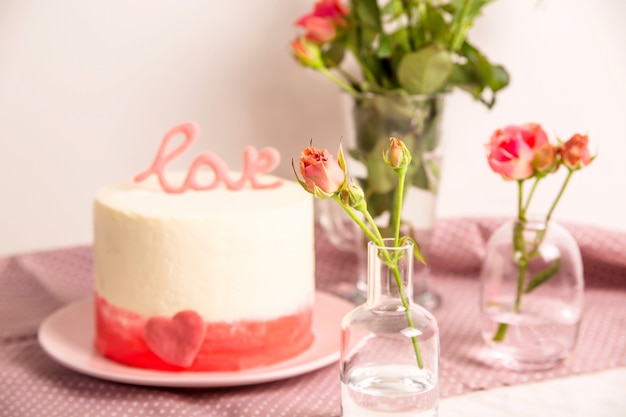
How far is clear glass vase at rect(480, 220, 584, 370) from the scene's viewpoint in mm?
1097

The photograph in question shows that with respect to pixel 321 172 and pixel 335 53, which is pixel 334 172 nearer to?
pixel 321 172

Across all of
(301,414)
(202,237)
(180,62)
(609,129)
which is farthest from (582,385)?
(180,62)

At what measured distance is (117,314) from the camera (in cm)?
104

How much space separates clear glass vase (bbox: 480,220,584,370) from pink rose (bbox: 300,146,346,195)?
41 cm

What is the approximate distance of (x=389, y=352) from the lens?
87 centimetres

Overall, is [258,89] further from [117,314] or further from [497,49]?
[117,314]

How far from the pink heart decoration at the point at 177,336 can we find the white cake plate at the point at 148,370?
0.02 metres

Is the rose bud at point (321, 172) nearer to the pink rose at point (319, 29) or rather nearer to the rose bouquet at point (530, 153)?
the rose bouquet at point (530, 153)

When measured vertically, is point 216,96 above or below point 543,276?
above

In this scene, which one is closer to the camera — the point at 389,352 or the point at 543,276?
the point at 389,352

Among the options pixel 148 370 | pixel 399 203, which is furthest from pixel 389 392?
pixel 148 370

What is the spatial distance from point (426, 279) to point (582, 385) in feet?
1.11

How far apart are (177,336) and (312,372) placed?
16 centimetres

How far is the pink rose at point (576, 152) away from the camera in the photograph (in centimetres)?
102
